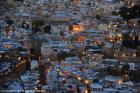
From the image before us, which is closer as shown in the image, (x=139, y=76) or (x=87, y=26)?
(x=139, y=76)

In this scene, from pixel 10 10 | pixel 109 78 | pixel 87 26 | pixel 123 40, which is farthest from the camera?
pixel 10 10

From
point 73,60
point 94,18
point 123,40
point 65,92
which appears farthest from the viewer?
point 94,18

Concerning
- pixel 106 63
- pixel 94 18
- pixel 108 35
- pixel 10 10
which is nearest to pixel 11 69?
pixel 106 63

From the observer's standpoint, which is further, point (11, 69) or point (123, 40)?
point (123, 40)

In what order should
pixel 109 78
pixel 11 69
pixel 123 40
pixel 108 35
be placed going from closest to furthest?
pixel 109 78 < pixel 11 69 < pixel 123 40 < pixel 108 35

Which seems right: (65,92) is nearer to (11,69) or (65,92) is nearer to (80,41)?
(11,69)

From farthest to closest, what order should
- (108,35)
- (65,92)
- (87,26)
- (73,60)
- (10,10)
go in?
1. (10,10)
2. (87,26)
3. (108,35)
4. (73,60)
5. (65,92)

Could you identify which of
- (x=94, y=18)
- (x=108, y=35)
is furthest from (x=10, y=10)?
(x=108, y=35)

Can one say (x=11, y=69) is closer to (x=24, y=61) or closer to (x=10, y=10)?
(x=24, y=61)
